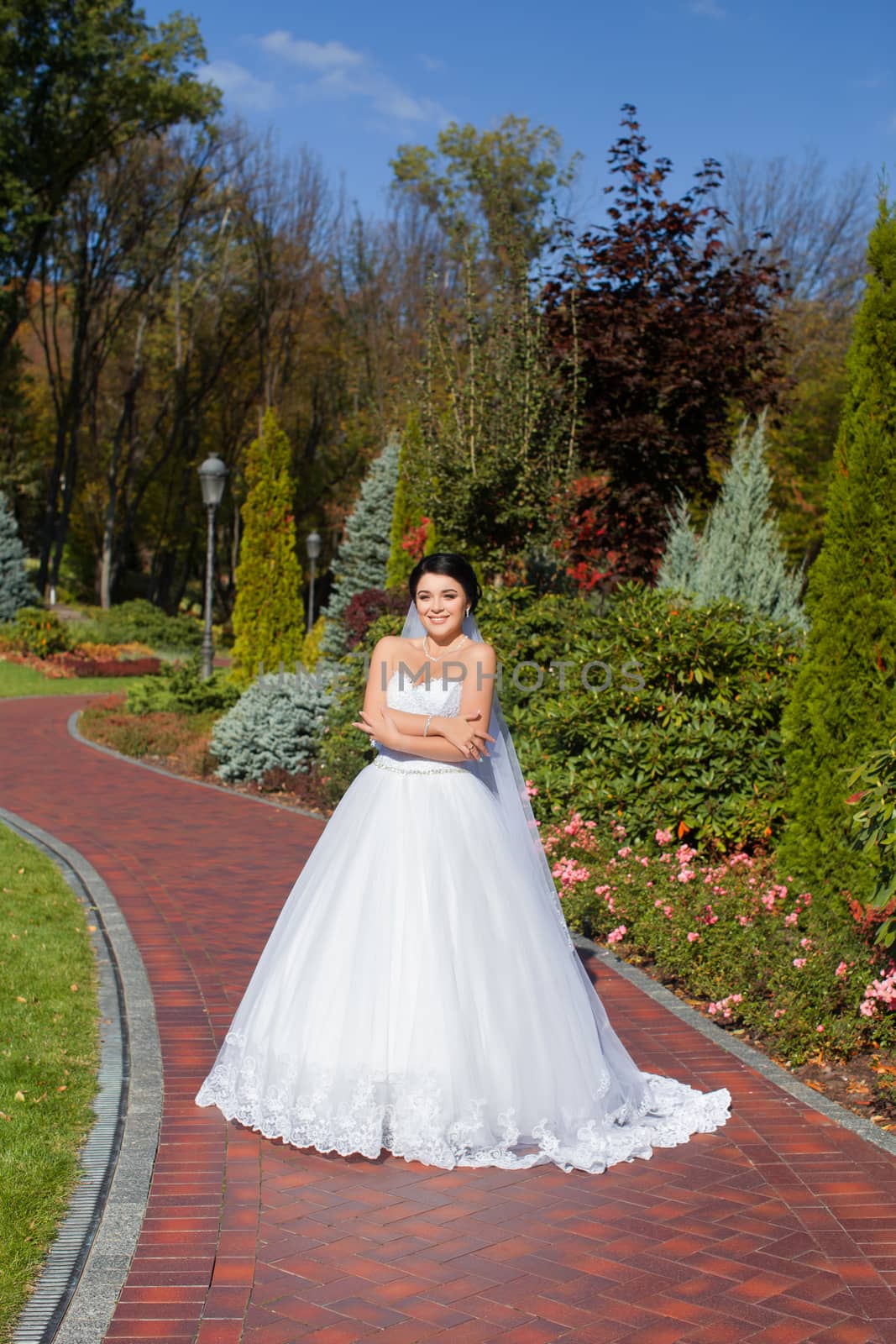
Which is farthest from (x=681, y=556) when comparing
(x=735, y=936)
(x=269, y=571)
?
(x=269, y=571)

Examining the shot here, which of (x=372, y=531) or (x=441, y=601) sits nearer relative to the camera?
(x=441, y=601)

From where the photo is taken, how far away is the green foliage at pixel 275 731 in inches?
509

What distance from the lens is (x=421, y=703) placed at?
4852 mm

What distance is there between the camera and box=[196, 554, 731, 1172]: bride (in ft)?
14.1

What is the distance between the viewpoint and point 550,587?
13844 mm

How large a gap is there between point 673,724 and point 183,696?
10.7 meters

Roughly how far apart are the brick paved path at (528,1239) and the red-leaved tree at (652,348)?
9.68 metres

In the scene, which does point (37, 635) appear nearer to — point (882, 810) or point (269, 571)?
point (269, 571)

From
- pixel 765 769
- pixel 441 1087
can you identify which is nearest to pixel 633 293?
pixel 765 769

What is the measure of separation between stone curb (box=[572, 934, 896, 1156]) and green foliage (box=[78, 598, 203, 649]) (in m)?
24.7

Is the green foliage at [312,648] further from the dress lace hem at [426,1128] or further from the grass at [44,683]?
the dress lace hem at [426,1128]

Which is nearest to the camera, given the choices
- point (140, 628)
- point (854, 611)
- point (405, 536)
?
point (854, 611)

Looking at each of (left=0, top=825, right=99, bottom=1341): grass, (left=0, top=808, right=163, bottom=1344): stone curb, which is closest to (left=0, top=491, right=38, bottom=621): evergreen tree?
(left=0, top=825, right=99, bottom=1341): grass

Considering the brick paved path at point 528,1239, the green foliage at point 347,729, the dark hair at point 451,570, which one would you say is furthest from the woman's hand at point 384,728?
the green foliage at point 347,729
